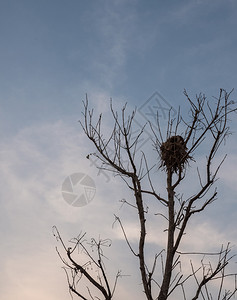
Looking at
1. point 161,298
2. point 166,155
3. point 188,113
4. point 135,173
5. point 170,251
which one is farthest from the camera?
point 166,155

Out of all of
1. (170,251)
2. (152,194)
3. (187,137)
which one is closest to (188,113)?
(187,137)

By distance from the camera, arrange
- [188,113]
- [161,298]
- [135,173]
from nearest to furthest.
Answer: [161,298] < [135,173] < [188,113]

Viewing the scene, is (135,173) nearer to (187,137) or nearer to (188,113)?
(187,137)

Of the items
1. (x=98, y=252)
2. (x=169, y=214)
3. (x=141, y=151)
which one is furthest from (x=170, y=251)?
(x=141, y=151)

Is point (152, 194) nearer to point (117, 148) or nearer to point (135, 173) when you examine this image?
point (135, 173)

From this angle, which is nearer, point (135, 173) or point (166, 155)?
point (135, 173)

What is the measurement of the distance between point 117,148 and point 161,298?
1652 millimetres

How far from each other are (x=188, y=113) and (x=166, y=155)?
0.73 meters

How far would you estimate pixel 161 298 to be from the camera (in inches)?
144

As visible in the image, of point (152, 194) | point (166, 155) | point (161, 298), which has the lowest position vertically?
point (161, 298)

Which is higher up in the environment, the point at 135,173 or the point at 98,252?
the point at 135,173

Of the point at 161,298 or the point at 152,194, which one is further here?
→ the point at 152,194

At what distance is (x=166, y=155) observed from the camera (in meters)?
5.09

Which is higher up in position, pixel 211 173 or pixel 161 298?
pixel 211 173
